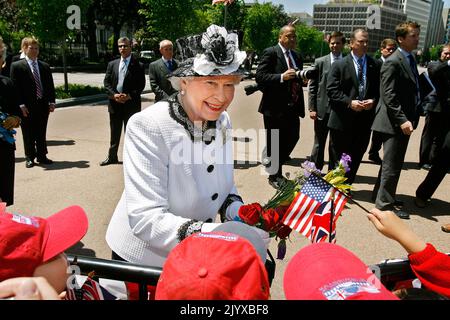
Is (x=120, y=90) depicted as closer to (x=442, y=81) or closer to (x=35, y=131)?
(x=35, y=131)

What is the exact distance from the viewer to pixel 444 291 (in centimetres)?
137

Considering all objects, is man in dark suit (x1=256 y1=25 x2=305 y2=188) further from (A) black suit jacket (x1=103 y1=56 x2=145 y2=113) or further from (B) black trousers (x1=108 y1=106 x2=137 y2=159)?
(B) black trousers (x1=108 y1=106 x2=137 y2=159)

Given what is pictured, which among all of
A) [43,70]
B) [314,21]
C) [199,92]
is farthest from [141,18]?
[314,21]

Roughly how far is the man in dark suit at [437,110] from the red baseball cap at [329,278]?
20.2 ft

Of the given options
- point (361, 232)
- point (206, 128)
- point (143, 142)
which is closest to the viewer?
point (143, 142)

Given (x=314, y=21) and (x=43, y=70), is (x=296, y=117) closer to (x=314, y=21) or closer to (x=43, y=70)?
(x=43, y=70)

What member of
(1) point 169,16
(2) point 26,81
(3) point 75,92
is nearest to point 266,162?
(2) point 26,81

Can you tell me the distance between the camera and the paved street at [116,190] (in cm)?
416

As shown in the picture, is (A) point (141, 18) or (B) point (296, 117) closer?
(B) point (296, 117)

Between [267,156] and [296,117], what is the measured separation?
92 cm

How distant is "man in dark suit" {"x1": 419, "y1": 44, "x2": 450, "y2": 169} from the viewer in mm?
6297

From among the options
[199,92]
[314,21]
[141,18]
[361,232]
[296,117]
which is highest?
[314,21]

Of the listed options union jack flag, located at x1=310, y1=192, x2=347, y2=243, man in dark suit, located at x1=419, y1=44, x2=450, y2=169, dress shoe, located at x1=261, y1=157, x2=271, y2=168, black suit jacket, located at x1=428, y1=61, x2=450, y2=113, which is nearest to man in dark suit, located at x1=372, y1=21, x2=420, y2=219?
black suit jacket, located at x1=428, y1=61, x2=450, y2=113

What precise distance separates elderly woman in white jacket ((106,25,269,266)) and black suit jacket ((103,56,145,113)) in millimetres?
5401
